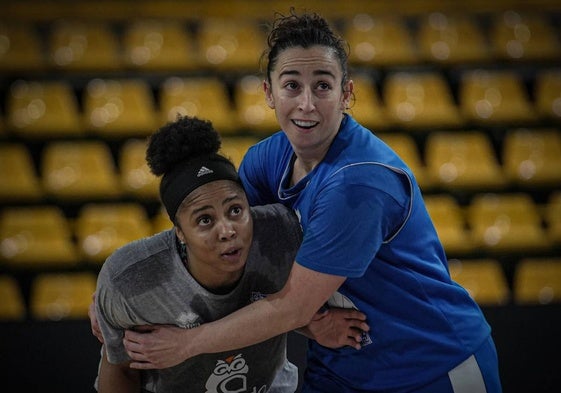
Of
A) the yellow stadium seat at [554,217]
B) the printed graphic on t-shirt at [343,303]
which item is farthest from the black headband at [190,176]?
the yellow stadium seat at [554,217]

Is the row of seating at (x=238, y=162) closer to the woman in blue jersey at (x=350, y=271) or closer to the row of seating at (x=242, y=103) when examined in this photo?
the row of seating at (x=242, y=103)

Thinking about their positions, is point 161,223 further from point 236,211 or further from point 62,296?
point 236,211

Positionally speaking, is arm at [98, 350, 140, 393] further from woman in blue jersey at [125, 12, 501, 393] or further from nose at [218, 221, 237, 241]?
nose at [218, 221, 237, 241]

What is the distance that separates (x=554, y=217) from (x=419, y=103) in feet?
4.02

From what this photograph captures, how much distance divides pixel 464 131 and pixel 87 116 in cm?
264

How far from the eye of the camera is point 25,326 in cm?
331

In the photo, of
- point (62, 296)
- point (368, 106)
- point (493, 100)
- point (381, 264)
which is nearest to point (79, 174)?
point (62, 296)

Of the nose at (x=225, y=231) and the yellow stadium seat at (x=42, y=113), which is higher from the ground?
the yellow stadium seat at (x=42, y=113)

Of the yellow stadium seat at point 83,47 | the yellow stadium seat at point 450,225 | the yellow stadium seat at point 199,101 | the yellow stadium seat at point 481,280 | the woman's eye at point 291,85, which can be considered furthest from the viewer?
the yellow stadium seat at point 83,47

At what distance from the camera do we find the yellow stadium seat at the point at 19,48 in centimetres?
612

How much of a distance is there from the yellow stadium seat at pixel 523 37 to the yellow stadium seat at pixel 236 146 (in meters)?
2.20

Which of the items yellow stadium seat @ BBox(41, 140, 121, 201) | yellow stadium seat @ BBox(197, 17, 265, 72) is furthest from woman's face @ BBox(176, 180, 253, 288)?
yellow stadium seat @ BBox(197, 17, 265, 72)

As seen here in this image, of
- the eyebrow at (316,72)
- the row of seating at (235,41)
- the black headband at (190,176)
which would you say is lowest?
the black headband at (190,176)

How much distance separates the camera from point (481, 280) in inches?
205
